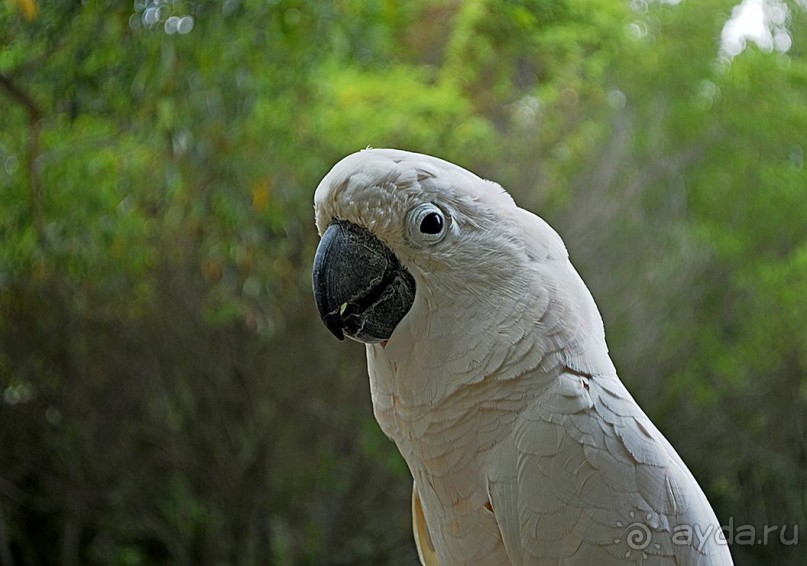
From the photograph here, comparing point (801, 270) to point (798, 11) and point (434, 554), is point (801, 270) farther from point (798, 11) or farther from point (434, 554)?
point (434, 554)

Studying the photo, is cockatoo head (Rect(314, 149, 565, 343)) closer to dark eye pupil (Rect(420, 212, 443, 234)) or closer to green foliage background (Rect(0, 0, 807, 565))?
dark eye pupil (Rect(420, 212, 443, 234))

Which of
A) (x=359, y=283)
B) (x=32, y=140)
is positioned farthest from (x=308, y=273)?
(x=359, y=283)

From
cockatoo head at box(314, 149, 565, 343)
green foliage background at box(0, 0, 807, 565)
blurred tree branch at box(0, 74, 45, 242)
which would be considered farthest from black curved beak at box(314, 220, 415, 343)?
green foliage background at box(0, 0, 807, 565)

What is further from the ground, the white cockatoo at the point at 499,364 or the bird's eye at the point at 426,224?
the bird's eye at the point at 426,224

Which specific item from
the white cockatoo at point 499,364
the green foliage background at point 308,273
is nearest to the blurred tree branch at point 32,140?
the green foliage background at point 308,273

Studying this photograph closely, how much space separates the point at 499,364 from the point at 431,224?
0.16 metres

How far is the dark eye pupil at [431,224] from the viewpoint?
78 cm

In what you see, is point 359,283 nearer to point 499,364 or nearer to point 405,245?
point 405,245

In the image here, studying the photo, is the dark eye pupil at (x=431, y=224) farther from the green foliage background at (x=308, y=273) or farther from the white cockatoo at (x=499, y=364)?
the green foliage background at (x=308, y=273)

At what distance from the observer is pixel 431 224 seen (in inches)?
30.9

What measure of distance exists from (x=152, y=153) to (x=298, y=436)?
1178 mm

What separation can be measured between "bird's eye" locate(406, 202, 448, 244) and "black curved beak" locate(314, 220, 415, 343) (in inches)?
1.6

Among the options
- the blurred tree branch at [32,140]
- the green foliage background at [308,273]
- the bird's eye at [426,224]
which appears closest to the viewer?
the bird's eye at [426,224]

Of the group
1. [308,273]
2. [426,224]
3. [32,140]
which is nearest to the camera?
[426,224]
